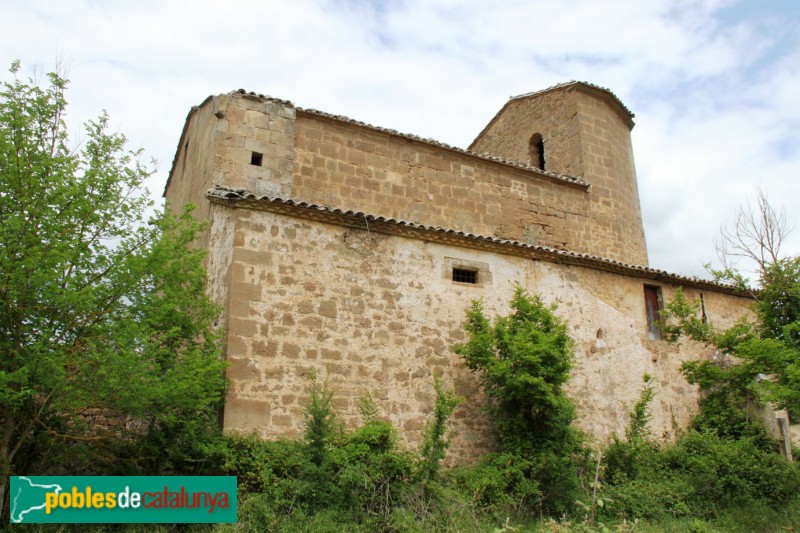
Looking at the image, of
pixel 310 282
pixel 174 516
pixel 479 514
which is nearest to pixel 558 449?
pixel 479 514

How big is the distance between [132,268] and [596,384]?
27.2 feet

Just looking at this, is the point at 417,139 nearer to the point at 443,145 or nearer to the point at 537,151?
the point at 443,145

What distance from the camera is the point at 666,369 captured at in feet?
41.8

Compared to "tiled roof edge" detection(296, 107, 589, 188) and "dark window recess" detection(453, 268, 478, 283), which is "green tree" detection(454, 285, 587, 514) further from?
"tiled roof edge" detection(296, 107, 589, 188)

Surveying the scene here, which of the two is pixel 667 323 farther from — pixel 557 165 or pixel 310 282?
pixel 310 282

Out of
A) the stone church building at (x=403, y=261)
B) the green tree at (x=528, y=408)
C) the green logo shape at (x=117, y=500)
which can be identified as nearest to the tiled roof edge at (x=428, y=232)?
the stone church building at (x=403, y=261)

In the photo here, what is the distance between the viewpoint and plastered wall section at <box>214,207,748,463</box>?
29.6 feet

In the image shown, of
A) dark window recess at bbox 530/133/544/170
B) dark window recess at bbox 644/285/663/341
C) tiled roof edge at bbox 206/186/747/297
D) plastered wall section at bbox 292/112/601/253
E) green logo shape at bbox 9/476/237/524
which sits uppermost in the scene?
dark window recess at bbox 530/133/544/170

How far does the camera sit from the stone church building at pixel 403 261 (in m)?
9.36

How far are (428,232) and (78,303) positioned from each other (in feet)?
18.5

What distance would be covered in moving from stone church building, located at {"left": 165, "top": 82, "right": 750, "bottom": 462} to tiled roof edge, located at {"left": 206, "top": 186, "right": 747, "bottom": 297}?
0.03 m

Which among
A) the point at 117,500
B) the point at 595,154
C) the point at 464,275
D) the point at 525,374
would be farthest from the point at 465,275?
the point at 595,154

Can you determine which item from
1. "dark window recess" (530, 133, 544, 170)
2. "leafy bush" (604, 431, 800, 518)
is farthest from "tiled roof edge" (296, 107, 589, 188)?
"leafy bush" (604, 431, 800, 518)

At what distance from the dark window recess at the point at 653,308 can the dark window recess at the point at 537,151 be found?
19.5 feet
